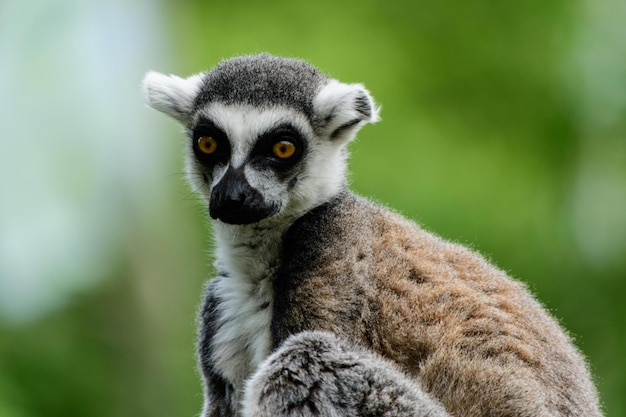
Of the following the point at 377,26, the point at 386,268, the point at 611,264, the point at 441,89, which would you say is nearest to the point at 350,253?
the point at 386,268

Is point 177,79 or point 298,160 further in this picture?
point 177,79

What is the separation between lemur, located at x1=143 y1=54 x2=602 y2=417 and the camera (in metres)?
4.69

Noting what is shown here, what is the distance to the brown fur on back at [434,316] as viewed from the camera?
475 cm

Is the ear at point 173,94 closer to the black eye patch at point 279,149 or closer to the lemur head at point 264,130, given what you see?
the lemur head at point 264,130

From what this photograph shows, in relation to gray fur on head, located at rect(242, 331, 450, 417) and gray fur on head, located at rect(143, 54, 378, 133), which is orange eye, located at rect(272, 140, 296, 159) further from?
gray fur on head, located at rect(242, 331, 450, 417)

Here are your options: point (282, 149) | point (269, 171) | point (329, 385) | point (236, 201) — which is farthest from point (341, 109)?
point (329, 385)

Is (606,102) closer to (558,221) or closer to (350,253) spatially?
(558,221)

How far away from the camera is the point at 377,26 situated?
577 inches

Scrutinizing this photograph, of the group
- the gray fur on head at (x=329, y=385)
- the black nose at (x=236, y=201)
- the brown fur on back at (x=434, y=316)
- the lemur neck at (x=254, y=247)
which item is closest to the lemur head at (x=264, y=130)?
the black nose at (x=236, y=201)

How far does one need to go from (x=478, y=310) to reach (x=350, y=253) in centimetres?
77

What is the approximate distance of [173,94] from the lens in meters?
5.92

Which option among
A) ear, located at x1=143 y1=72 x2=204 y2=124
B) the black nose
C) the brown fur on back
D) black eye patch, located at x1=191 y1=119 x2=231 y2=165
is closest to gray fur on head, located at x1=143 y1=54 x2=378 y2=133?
ear, located at x1=143 y1=72 x2=204 y2=124

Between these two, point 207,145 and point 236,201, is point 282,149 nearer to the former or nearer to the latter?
point 207,145

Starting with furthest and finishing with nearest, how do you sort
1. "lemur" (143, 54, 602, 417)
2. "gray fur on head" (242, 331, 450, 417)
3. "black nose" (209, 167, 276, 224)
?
"black nose" (209, 167, 276, 224), "lemur" (143, 54, 602, 417), "gray fur on head" (242, 331, 450, 417)
